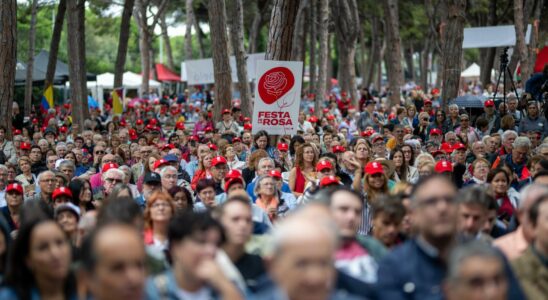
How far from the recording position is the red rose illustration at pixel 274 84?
18016 millimetres

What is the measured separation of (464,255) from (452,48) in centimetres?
2027

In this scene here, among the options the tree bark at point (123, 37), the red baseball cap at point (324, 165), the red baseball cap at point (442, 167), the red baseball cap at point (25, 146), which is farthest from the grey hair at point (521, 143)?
the tree bark at point (123, 37)

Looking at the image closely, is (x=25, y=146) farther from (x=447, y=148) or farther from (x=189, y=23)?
(x=189, y=23)

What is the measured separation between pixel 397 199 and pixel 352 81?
31.4m

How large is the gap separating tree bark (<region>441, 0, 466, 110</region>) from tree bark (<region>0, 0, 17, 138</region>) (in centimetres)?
1006

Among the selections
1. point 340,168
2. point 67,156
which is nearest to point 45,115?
point 67,156

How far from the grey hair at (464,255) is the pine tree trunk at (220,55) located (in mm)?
20059

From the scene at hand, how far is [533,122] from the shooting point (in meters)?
19.1

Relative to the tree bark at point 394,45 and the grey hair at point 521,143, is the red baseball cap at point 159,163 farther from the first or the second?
the tree bark at point 394,45

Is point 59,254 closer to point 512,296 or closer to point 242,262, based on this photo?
point 242,262

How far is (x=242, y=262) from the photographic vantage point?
6695 mm

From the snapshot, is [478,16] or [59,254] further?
[478,16]

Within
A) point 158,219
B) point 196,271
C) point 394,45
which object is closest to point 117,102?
point 394,45

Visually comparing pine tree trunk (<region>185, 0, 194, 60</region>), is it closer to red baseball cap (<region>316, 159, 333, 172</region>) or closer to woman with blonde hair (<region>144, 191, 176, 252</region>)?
red baseball cap (<region>316, 159, 333, 172</region>)
